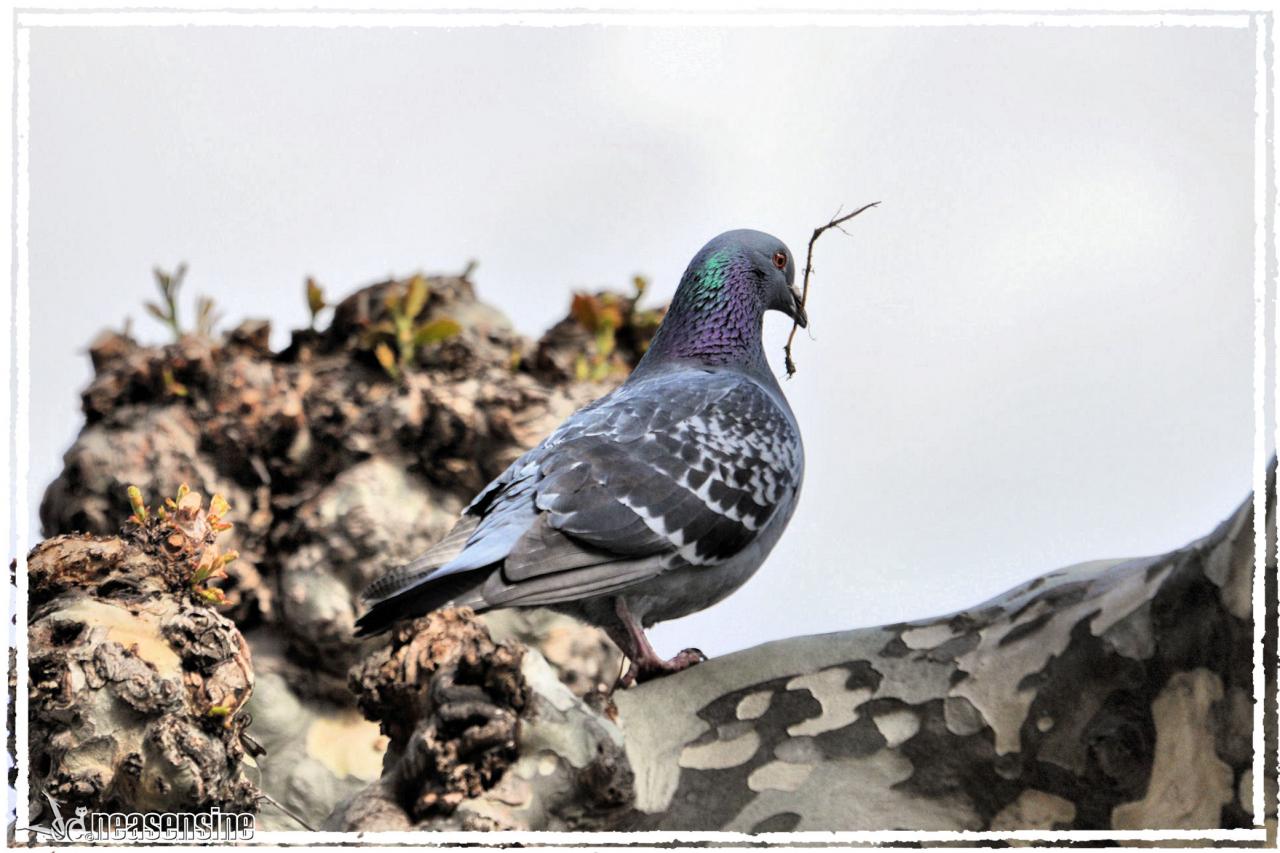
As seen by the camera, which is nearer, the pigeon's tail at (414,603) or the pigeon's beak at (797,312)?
the pigeon's tail at (414,603)

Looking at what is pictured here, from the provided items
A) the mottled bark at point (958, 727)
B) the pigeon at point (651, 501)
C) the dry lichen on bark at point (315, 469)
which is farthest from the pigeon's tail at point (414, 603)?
the dry lichen on bark at point (315, 469)

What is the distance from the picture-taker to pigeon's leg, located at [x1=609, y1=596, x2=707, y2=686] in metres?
5.48

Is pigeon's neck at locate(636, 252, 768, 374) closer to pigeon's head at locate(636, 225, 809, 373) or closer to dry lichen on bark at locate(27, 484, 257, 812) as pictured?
pigeon's head at locate(636, 225, 809, 373)

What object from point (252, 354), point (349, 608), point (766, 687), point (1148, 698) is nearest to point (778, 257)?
point (766, 687)

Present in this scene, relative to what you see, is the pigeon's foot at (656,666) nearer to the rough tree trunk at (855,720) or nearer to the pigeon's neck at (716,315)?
the rough tree trunk at (855,720)

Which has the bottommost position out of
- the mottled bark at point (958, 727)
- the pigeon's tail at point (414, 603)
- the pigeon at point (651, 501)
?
the mottled bark at point (958, 727)

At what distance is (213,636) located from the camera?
4832 mm

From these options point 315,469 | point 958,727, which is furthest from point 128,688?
point 315,469

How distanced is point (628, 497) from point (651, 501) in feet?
0.30

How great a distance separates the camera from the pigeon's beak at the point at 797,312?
6.69m

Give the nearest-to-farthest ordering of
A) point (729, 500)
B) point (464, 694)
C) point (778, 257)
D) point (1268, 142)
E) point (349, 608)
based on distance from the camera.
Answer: point (464, 694)
point (1268, 142)
point (729, 500)
point (778, 257)
point (349, 608)

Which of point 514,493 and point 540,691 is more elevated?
point 514,493

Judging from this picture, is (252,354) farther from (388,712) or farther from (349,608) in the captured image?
(388,712)

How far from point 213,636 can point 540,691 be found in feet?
3.64
